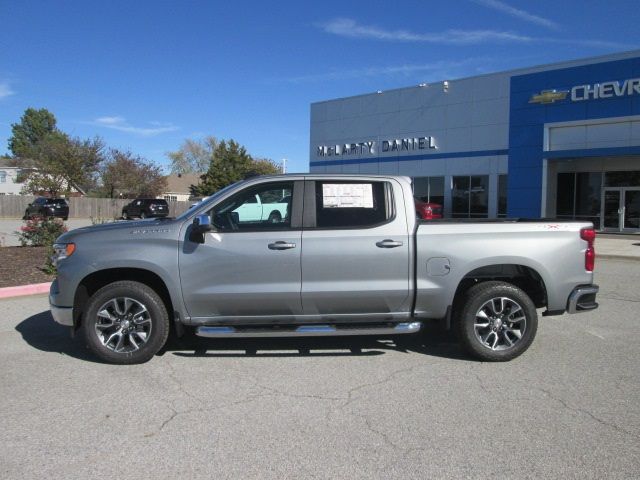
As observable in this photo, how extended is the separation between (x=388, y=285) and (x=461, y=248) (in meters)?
0.81

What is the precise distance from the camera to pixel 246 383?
490 cm

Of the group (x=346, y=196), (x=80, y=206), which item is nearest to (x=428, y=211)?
(x=346, y=196)

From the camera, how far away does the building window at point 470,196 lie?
2886 centimetres

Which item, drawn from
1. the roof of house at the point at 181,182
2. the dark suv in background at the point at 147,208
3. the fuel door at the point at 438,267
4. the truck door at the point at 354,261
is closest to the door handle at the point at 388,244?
the truck door at the point at 354,261

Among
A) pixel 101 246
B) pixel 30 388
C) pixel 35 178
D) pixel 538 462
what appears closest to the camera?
pixel 538 462

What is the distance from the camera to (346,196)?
5547 millimetres

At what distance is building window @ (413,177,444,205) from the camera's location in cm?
3069

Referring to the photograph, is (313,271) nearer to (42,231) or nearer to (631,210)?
(42,231)

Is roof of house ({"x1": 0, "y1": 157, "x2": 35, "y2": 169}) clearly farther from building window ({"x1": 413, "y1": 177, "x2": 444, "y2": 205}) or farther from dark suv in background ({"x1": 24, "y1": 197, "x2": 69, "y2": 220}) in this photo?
building window ({"x1": 413, "y1": 177, "x2": 444, "y2": 205})

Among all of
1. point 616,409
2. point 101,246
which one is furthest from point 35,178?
point 616,409

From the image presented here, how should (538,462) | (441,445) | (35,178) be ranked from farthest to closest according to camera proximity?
(35,178)
(441,445)
(538,462)

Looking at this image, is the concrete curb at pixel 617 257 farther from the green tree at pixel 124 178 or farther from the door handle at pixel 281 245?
the green tree at pixel 124 178

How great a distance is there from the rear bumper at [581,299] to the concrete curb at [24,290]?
26.8ft

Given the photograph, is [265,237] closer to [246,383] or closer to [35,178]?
[246,383]
